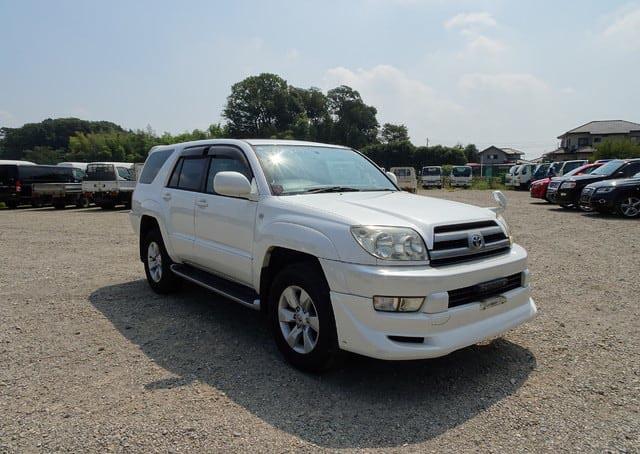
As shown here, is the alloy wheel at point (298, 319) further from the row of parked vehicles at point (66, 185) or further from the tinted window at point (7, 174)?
the tinted window at point (7, 174)

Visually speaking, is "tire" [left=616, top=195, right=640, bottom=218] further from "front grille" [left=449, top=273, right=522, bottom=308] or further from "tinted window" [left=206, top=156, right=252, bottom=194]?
"tinted window" [left=206, top=156, right=252, bottom=194]

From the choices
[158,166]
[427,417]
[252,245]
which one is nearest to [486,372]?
[427,417]

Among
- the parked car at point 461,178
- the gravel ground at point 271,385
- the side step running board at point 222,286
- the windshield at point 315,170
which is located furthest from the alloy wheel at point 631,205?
the parked car at point 461,178

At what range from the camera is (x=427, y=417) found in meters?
2.89

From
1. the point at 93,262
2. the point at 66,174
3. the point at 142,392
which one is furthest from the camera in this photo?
the point at 66,174

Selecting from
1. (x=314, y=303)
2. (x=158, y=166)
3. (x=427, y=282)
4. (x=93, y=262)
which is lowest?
(x=93, y=262)

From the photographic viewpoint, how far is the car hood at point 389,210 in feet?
10.4

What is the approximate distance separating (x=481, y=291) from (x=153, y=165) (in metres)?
4.50

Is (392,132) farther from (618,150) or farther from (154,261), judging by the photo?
(154,261)

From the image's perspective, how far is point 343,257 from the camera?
9.99 ft

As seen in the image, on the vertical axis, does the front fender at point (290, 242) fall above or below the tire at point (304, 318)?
above

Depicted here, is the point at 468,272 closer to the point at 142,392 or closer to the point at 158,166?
the point at 142,392

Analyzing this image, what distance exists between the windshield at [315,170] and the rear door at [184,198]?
38.9 inches

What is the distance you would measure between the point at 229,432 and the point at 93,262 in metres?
6.12
